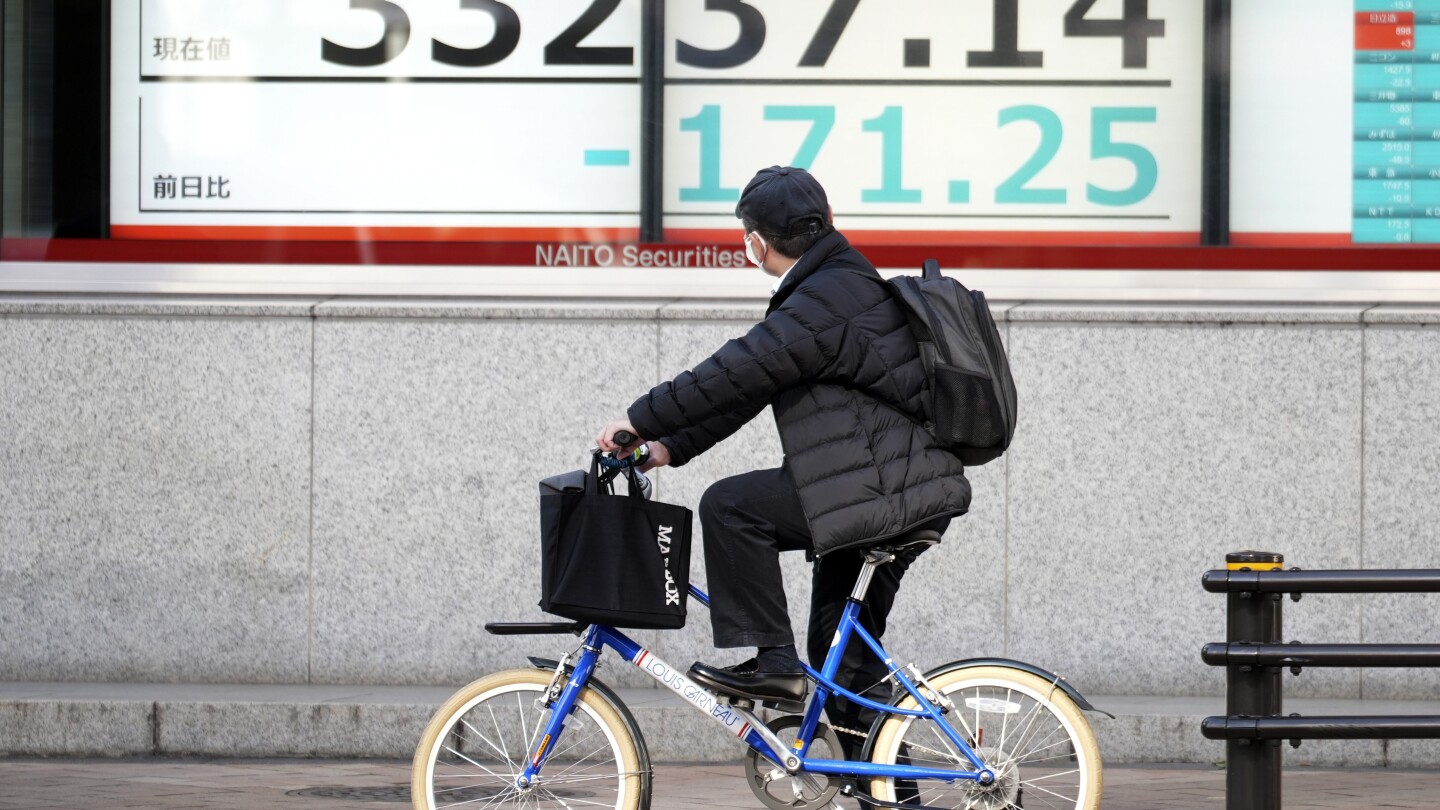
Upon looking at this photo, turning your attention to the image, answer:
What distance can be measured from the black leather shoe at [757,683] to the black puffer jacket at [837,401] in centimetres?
33

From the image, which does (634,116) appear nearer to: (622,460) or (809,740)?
(622,460)

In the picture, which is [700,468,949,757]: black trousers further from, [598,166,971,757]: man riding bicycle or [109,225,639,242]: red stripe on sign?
[109,225,639,242]: red stripe on sign

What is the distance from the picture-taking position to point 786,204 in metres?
4.75

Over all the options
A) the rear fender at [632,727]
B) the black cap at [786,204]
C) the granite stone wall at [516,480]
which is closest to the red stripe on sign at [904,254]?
Answer: the granite stone wall at [516,480]

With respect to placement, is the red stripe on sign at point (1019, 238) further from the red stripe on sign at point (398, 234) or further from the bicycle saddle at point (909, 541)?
the bicycle saddle at point (909, 541)

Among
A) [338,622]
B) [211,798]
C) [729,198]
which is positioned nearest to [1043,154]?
[729,198]

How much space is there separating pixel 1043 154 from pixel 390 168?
9.48 ft

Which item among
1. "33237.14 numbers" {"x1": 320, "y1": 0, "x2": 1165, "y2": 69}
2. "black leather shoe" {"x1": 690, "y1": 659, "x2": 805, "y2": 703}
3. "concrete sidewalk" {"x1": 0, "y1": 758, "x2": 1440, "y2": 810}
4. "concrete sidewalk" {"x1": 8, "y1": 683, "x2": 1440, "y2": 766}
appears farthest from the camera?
"33237.14 numbers" {"x1": 320, "y1": 0, "x2": 1165, "y2": 69}

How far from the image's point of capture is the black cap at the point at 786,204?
4758mm

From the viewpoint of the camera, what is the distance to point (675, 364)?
7832 millimetres

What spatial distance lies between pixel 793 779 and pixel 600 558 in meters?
0.74

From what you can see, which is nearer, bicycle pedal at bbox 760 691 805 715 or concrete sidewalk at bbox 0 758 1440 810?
bicycle pedal at bbox 760 691 805 715

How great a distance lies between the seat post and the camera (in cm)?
469

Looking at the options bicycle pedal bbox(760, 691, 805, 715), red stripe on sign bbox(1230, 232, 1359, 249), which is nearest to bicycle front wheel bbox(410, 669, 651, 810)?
bicycle pedal bbox(760, 691, 805, 715)
